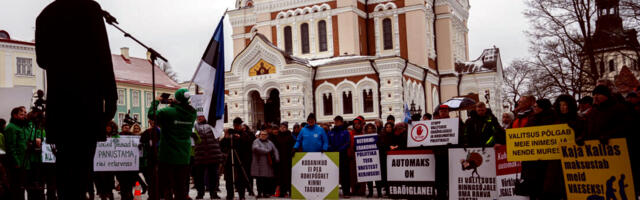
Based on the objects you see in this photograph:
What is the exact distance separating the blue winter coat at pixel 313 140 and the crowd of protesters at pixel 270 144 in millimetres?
21

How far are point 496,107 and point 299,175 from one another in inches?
1428

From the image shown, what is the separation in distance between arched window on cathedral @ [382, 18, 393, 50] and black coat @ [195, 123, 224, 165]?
3038cm

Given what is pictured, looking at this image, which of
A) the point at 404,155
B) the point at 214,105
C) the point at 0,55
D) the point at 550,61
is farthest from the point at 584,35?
the point at 0,55

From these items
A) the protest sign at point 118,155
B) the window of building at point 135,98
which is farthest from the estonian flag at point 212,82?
the window of building at point 135,98

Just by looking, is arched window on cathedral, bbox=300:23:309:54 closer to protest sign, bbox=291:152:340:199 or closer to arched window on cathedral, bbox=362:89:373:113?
arched window on cathedral, bbox=362:89:373:113

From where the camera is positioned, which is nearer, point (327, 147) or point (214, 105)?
point (214, 105)

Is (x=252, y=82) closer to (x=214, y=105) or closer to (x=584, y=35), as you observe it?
(x=584, y=35)

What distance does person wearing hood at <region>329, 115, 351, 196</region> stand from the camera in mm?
13734

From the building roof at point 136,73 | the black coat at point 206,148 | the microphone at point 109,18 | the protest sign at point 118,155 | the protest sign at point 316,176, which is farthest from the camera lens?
the building roof at point 136,73

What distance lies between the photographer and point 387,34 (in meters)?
42.2

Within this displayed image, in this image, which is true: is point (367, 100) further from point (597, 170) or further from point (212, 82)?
point (597, 170)

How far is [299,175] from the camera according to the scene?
11078mm

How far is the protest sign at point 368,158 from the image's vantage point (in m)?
13.0

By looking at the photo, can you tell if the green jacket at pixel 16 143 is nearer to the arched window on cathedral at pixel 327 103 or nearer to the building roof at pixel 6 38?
the arched window on cathedral at pixel 327 103
